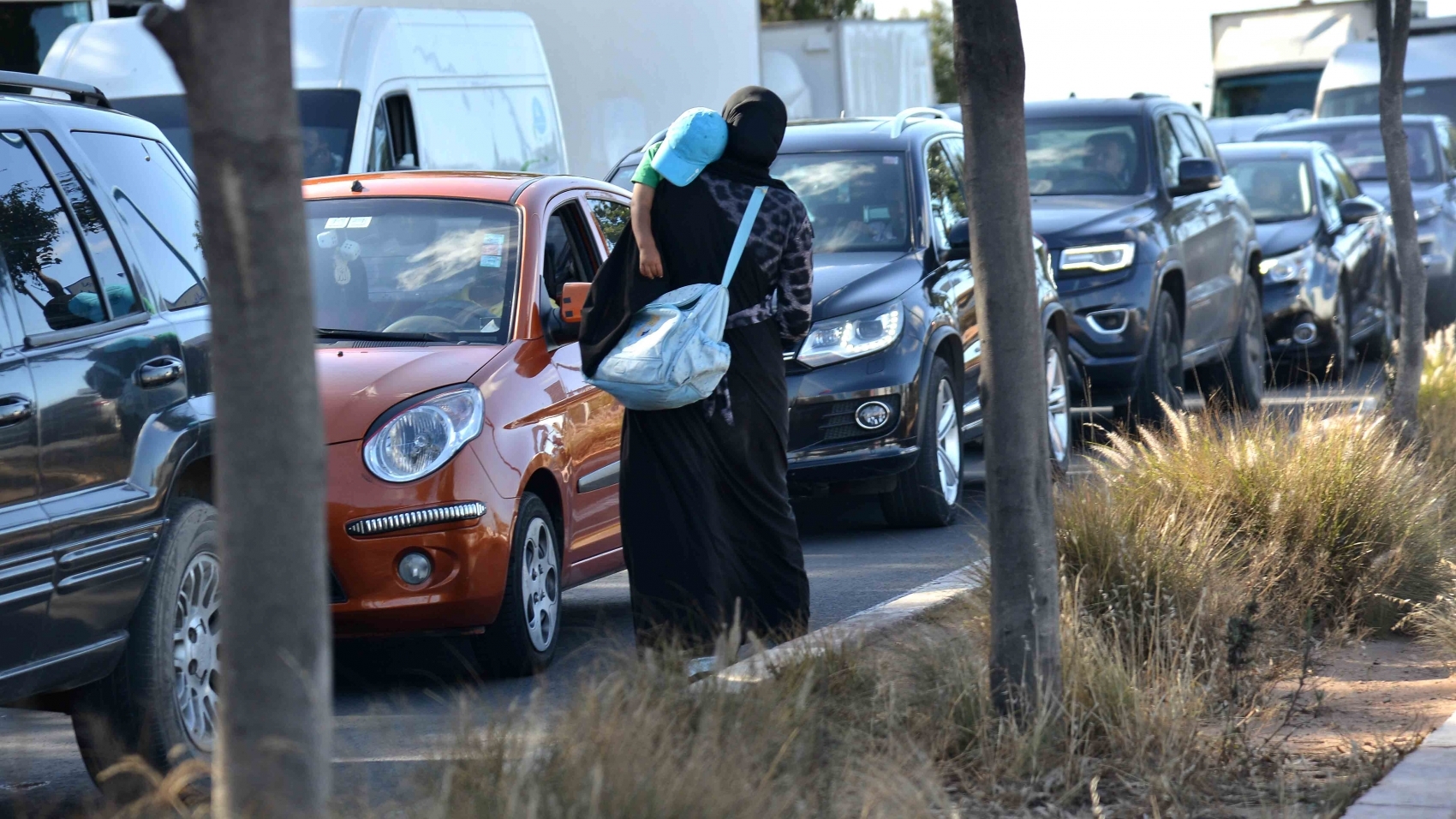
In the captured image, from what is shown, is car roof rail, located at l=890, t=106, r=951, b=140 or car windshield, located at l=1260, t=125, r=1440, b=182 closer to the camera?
car roof rail, located at l=890, t=106, r=951, b=140

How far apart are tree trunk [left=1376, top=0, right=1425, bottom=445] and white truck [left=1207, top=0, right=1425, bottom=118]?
74.2 ft

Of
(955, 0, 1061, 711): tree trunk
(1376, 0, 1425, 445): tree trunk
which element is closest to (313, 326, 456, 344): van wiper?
(955, 0, 1061, 711): tree trunk

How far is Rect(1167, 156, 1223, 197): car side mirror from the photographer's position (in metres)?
11.6

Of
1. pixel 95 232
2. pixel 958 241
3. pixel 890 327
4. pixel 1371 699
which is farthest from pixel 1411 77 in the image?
pixel 95 232

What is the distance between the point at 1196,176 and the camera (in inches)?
462

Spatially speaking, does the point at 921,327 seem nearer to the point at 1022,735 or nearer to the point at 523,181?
the point at 523,181

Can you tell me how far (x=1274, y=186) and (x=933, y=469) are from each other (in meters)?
8.11

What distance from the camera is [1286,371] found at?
52.8ft

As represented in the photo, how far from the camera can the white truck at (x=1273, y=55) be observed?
3041 cm

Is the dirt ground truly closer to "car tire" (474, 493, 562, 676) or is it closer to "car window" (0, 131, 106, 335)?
"car tire" (474, 493, 562, 676)

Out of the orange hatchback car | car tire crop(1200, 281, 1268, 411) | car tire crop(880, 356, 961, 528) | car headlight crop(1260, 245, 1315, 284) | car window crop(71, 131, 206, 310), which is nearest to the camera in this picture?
car window crop(71, 131, 206, 310)

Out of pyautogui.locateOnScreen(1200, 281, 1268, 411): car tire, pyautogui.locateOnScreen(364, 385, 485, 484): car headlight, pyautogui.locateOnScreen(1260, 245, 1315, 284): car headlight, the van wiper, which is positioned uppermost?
the van wiper

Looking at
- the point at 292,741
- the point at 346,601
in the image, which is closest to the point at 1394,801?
the point at 292,741

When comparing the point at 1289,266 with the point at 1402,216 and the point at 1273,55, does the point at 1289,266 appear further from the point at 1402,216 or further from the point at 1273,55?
the point at 1273,55
